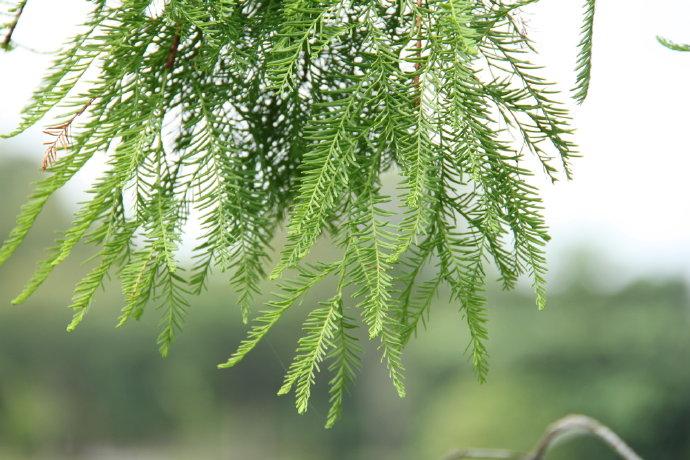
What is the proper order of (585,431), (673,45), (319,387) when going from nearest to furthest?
(673,45) < (585,431) < (319,387)

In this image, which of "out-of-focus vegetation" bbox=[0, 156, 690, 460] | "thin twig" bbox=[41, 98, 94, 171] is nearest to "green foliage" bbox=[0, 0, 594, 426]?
"thin twig" bbox=[41, 98, 94, 171]

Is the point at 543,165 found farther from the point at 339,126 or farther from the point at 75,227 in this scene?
the point at 75,227

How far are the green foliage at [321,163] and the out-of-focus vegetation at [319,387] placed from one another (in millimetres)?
9789

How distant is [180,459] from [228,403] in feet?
5.00

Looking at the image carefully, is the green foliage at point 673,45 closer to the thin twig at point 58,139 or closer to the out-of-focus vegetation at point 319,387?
the thin twig at point 58,139

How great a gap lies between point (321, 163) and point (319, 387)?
12.4 metres

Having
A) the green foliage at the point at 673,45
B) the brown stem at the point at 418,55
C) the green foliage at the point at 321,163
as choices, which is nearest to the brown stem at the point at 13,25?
the green foliage at the point at 321,163

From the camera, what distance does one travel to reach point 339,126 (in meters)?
0.44

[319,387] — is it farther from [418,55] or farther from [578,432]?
[418,55]

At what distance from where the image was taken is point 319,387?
12586 mm

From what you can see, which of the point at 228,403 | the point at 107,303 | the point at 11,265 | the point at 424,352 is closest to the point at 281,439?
the point at 228,403

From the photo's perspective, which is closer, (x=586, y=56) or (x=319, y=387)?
(x=586, y=56)

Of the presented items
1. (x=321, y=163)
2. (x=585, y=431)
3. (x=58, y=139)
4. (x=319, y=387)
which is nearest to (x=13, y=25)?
(x=58, y=139)

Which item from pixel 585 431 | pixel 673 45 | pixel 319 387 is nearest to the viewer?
pixel 673 45
